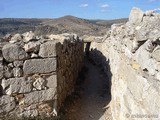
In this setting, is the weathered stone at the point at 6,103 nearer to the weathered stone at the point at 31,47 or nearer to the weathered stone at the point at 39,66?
the weathered stone at the point at 39,66

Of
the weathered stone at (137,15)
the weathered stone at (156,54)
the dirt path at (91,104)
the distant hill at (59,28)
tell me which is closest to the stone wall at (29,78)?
the dirt path at (91,104)

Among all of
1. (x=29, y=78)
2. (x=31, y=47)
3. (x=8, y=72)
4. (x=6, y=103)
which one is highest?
(x=31, y=47)

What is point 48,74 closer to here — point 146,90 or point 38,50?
point 38,50

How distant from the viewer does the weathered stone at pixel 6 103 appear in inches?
270

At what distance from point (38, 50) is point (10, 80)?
1.08 meters

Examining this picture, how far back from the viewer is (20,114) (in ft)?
23.1

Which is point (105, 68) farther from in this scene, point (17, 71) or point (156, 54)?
point (156, 54)

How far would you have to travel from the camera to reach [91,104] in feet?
31.1

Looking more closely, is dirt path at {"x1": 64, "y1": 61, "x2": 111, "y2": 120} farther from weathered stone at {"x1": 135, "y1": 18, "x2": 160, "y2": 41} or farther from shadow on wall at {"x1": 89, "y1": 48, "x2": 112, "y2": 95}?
weathered stone at {"x1": 135, "y1": 18, "x2": 160, "y2": 41}

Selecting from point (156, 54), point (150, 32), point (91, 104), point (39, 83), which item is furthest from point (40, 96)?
point (156, 54)

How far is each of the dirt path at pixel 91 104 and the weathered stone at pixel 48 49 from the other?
2.15 metres

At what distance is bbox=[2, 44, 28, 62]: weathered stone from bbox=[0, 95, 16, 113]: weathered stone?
3.32ft

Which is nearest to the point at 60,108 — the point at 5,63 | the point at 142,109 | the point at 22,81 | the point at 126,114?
the point at 22,81

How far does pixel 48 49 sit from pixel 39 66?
0.52m
